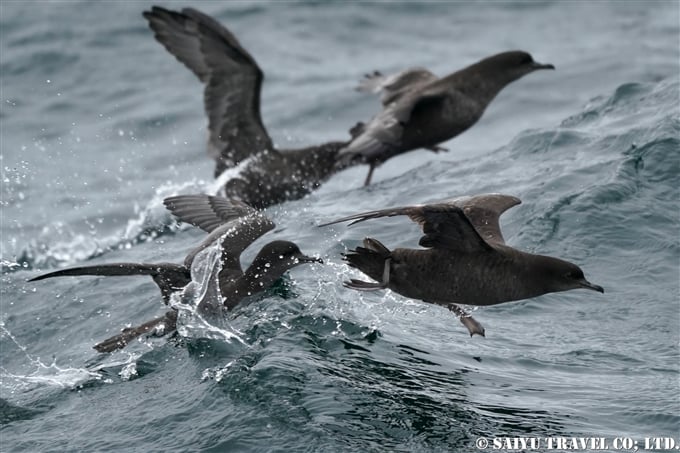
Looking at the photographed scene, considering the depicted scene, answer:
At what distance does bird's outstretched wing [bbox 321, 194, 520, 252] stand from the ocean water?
92cm

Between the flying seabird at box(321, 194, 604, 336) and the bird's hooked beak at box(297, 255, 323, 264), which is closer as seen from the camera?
the flying seabird at box(321, 194, 604, 336)

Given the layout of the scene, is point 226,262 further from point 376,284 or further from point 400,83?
point 400,83

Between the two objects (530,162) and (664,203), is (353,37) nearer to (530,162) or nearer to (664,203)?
(530,162)

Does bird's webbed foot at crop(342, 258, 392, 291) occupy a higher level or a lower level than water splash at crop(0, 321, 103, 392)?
higher

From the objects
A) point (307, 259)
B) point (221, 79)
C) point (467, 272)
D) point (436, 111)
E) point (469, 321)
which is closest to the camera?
point (467, 272)

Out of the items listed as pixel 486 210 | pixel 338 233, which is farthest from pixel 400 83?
pixel 486 210

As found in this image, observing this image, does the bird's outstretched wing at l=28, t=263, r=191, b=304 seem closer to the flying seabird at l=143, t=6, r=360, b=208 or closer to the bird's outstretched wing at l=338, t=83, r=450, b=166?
the flying seabird at l=143, t=6, r=360, b=208

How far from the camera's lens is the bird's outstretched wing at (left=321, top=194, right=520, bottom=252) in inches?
284

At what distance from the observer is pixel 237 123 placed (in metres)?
13.3

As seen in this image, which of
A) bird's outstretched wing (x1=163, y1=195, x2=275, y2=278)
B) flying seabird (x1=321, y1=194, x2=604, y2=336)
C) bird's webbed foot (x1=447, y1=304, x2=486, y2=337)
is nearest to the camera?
flying seabird (x1=321, y1=194, x2=604, y2=336)

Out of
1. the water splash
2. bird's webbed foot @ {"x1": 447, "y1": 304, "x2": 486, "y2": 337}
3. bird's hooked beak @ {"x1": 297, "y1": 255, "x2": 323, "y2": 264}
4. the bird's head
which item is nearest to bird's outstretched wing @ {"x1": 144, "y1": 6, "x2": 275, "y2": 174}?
bird's hooked beak @ {"x1": 297, "y1": 255, "x2": 323, "y2": 264}

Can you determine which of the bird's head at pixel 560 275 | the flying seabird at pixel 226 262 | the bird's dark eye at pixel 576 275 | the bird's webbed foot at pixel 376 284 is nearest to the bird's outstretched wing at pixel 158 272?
the flying seabird at pixel 226 262

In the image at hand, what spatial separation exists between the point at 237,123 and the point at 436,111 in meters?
2.25

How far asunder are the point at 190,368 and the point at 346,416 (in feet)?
4.76
